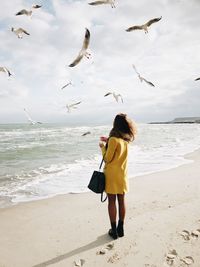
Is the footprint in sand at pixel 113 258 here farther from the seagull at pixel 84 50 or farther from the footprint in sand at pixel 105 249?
the seagull at pixel 84 50

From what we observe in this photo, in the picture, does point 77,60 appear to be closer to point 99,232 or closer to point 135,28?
point 135,28

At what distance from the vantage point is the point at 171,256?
3.56 meters

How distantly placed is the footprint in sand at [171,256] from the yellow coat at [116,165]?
3.15ft

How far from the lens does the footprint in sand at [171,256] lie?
3.45 metres

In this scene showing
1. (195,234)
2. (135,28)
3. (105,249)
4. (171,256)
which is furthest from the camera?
(135,28)

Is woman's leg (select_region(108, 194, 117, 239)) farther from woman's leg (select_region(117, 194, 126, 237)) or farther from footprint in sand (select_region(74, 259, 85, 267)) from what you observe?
footprint in sand (select_region(74, 259, 85, 267))

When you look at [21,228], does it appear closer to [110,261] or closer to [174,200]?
[110,261]

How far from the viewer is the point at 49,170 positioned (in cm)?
1055

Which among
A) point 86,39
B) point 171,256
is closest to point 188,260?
point 171,256

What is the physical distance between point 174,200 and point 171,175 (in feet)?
8.82

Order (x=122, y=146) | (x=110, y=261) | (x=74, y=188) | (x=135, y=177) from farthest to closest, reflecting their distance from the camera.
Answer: (x=135, y=177), (x=74, y=188), (x=122, y=146), (x=110, y=261)

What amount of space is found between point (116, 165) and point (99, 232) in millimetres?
1016

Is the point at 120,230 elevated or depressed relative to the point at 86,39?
depressed

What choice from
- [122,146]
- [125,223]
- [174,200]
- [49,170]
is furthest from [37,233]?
[49,170]
